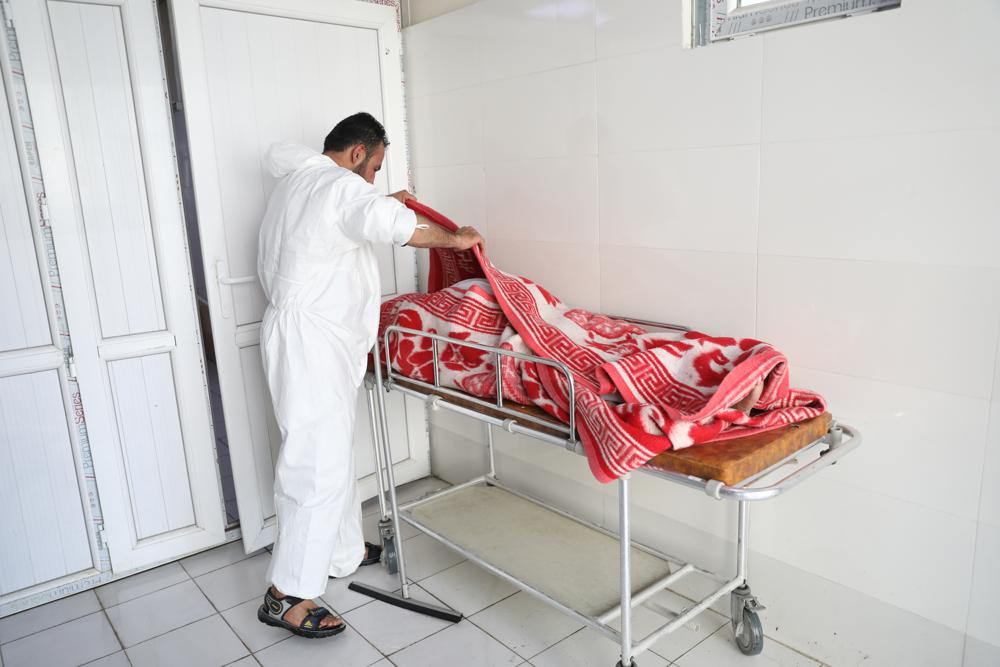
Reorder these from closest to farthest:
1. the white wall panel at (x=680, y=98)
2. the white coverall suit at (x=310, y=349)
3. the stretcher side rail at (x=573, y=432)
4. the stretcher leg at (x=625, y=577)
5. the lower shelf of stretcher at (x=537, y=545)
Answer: the stretcher side rail at (x=573, y=432)
the stretcher leg at (x=625, y=577)
the white wall panel at (x=680, y=98)
the lower shelf of stretcher at (x=537, y=545)
the white coverall suit at (x=310, y=349)

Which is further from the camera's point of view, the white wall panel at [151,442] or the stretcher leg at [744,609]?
the white wall panel at [151,442]

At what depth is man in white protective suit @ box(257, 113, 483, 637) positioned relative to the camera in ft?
6.69

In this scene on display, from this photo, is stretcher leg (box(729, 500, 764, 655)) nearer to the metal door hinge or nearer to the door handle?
the door handle

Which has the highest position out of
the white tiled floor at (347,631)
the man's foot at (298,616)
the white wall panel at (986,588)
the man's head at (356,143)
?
the man's head at (356,143)

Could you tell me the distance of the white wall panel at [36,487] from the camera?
2291mm

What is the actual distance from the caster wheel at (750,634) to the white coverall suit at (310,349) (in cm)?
121

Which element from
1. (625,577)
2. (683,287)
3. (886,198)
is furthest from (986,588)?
(683,287)

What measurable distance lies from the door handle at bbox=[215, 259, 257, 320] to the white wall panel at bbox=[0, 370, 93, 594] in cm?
56

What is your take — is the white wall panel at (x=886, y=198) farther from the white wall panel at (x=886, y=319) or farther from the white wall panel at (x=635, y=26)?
the white wall panel at (x=635, y=26)

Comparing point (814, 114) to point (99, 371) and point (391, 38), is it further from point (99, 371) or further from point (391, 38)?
point (99, 371)

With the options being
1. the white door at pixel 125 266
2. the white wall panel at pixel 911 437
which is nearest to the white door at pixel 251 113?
the white door at pixel 125 266

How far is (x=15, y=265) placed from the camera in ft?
7.29

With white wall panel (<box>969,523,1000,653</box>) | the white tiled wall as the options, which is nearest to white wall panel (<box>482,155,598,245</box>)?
the white tiled wall

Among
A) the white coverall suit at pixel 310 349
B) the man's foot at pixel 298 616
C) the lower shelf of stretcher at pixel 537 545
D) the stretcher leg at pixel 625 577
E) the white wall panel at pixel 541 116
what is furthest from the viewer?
the white wall panel at pixel 541 116
